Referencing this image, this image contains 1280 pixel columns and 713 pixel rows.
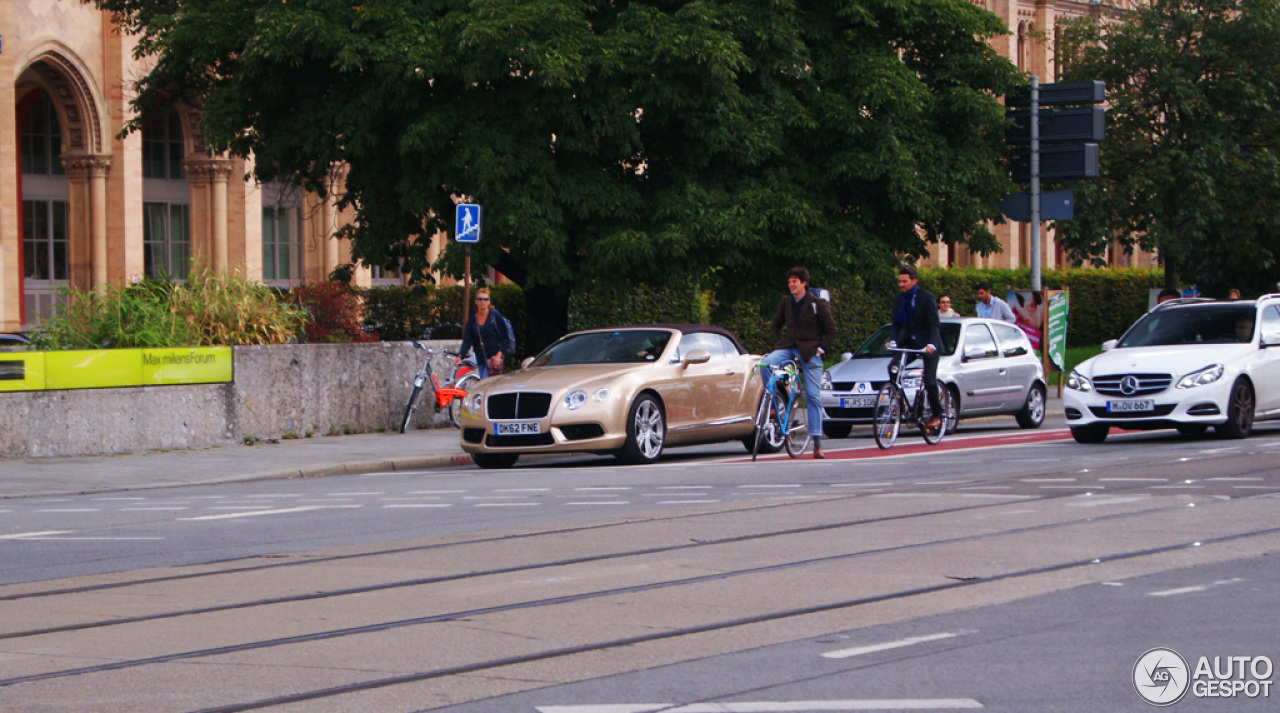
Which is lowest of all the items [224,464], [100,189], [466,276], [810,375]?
[224,464]

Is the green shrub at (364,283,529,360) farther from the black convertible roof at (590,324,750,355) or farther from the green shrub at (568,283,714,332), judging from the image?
the black convertible roof at (590,324,750,355)

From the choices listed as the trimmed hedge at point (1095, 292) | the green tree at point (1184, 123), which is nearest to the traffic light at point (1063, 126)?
the green tree at point (1184, 123)

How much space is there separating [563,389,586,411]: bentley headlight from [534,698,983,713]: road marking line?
10.7m

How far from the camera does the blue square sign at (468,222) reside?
20281 mm

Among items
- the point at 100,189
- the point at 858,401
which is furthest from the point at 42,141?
the point at 858,401

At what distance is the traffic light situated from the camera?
89.0 ft

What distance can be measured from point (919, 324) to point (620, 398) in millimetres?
3560

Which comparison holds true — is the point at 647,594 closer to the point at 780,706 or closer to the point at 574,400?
the point at 780,706

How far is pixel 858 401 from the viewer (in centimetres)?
2081

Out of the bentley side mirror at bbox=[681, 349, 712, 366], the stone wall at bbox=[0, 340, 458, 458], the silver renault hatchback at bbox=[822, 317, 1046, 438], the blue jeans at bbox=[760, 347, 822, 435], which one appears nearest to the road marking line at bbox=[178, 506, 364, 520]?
the blue jeans at bbox=[760, 347, 822, 435]

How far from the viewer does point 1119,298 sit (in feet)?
188

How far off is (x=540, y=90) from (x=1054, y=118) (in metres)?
9.57

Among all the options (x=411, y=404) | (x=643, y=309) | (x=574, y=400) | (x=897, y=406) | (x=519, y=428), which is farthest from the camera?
(x=643, y=309)

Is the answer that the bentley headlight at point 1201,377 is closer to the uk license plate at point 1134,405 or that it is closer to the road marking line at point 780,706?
the uk license plate at point 1134,405
